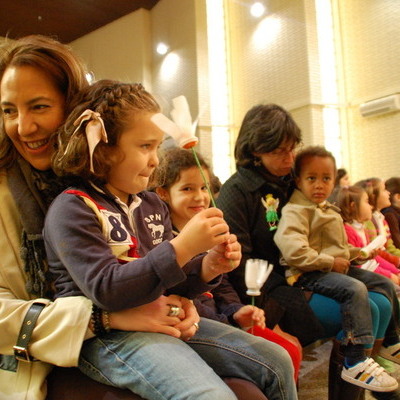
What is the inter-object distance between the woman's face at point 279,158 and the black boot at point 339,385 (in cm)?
105

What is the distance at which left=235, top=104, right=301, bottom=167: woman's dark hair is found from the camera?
7.73 feet

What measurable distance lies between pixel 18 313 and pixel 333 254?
6.01ft

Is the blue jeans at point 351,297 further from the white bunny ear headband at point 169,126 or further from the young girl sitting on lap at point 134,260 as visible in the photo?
the white bunny ear headband at point 169,126

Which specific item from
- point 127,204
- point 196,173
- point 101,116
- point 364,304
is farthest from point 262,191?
point 101,116

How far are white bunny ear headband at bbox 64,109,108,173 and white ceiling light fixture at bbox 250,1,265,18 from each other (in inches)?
355

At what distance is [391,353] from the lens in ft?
8.52

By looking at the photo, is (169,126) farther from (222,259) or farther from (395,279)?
(395,279)

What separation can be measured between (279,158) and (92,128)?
4.72 ft

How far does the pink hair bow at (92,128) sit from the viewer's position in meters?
1.18

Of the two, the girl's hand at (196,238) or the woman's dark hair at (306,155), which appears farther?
the woman's dark hair at (306,155)

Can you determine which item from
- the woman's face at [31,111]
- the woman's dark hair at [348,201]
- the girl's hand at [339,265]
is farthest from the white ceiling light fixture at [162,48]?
the woman's face at [31,111]

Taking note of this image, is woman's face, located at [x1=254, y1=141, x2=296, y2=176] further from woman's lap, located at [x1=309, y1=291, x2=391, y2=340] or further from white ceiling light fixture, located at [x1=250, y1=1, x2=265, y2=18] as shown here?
white ceiling light fixture, located at [x1=250, y1=1, x2=265, y2=18]

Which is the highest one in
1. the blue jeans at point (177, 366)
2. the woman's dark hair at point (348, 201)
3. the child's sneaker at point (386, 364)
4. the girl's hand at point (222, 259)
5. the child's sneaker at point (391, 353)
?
the woman's dark hair at point (348, 201)

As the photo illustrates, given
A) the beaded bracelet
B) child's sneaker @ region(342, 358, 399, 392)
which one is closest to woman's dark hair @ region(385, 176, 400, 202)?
child's sneaker @ region(342, 358, 399, 392)
